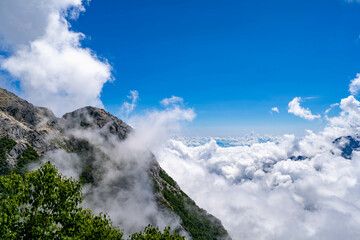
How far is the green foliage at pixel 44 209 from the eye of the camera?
2483 centimetres

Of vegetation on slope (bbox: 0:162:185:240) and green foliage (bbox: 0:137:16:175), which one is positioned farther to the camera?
green foliage (bbox: 0:137:16:175)

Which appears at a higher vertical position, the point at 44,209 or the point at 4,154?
the point at 44,209

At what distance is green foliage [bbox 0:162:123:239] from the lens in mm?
24828

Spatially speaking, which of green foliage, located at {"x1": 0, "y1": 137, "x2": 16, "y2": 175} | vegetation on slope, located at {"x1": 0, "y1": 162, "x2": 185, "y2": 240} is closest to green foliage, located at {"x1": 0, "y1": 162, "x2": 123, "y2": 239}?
vegetation on slope, located at {"x1": 0, "y1": 162, "x2": 185, "y2": 240}

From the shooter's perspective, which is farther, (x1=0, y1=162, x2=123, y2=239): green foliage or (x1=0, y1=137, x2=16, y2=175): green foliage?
(x1=0, y1=137, x2=16, y2=175): green foliage

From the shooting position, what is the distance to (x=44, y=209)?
27234 mm

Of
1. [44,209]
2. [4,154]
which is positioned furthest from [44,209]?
[4,154]

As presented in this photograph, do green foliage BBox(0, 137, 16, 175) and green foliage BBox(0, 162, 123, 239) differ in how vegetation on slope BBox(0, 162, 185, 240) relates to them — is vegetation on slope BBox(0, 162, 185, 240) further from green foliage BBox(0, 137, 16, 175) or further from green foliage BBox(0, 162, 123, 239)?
green foliage BBox(0, 137, 16, 175)

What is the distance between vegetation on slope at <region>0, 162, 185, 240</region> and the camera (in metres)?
24.8

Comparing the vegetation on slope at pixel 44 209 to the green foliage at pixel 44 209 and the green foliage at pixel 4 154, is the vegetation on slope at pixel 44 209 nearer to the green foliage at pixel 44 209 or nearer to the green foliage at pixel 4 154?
the green foliage at pixel 44 209

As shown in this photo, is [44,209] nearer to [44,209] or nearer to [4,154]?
[44,209]

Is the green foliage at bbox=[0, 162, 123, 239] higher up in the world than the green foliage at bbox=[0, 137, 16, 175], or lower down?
higher up

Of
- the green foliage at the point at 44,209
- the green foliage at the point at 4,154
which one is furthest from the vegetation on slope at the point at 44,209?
the green foliage at the point at 4,154

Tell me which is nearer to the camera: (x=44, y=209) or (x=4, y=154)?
(x=44, y=209)
